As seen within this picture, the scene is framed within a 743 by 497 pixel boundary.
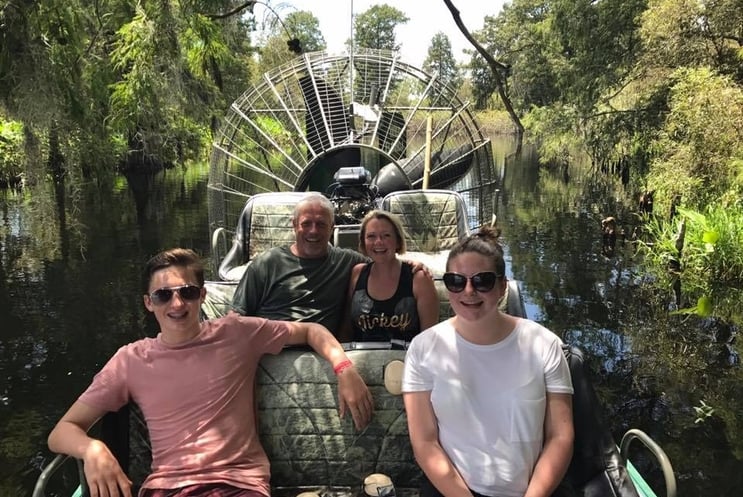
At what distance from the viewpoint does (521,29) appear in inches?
1005

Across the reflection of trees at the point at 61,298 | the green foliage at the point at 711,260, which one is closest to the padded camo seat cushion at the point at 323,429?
the reflection of trees at the point at 61,298

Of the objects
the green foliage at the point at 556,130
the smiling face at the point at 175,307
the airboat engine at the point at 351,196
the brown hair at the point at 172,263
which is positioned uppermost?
the green foliage at the point at 556,130

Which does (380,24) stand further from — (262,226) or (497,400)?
(497,400)

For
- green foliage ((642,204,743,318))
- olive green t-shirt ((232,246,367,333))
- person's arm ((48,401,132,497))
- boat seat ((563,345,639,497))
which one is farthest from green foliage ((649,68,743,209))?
person's arm ((48,401,132,497))

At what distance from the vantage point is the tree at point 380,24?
147 feet

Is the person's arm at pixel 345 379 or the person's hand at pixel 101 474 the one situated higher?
the person's arm at pixel 345 379

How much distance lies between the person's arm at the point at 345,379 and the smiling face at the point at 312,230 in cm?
72

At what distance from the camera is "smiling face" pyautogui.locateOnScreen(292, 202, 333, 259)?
306 cm

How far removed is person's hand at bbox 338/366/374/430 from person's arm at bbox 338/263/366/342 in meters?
0.75

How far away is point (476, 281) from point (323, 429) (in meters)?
0.94

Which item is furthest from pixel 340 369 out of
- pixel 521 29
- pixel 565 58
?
pixel 521 29

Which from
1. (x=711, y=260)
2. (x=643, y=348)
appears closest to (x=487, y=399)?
(x=643, y=348)

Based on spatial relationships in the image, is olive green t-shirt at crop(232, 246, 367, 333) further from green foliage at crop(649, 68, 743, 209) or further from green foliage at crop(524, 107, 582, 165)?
green foliage at crop(524, 107, 582, 165)

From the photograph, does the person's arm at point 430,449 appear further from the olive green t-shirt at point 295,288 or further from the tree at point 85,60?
the tree at point 85,60
